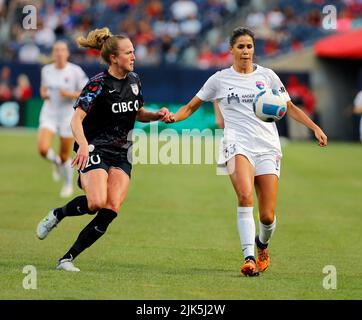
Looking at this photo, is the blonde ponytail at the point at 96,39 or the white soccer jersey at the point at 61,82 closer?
the blonde ponytail at the point at 96,39

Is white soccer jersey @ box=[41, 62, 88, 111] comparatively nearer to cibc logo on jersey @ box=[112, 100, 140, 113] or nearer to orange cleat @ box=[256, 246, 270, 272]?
cibc logo on jersey @ box=[112, 100, 140, 113]

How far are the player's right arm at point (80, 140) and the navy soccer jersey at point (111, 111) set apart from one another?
0.40 ft

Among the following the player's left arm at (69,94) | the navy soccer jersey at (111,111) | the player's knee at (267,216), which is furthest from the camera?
the player's left arm at (69,94)

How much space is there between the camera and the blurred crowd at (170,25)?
3531 cm

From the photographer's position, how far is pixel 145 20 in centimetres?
3734

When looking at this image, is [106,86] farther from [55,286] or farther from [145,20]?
[145,20]

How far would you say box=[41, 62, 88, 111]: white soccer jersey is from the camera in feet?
53.5

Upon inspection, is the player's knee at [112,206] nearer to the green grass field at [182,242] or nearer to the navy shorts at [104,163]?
the navy shorts at [104,163]

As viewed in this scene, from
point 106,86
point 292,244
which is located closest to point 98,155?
point 106,86

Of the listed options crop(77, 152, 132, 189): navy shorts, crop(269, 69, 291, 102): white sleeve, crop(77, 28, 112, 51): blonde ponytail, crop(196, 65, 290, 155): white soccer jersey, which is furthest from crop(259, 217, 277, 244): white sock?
crop(77, 28, 112, 51): blonde ponytail

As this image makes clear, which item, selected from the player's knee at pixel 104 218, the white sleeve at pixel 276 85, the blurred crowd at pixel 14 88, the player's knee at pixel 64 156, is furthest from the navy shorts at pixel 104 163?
the blurred crowd at pixel 14 88

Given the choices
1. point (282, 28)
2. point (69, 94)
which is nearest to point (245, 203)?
point (69, 94)

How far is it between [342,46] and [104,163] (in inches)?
946
